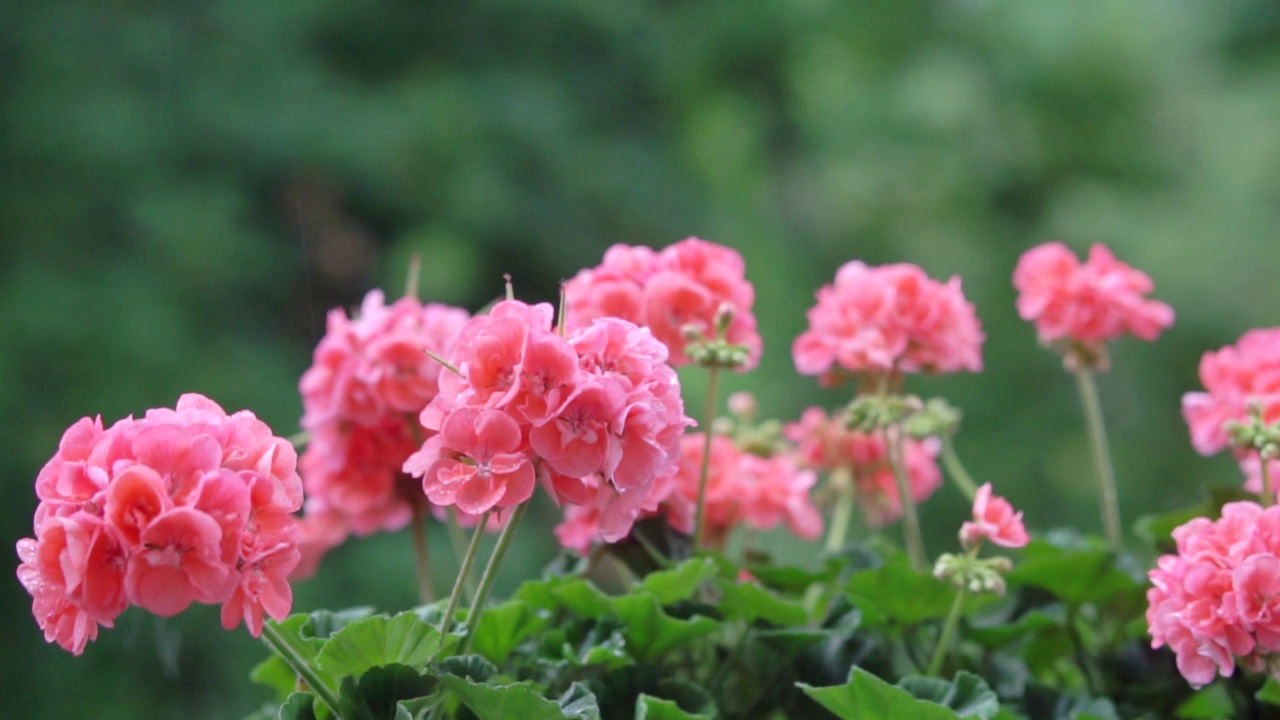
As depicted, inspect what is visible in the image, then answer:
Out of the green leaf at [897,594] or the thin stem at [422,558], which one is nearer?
the green leaf at [897,594]

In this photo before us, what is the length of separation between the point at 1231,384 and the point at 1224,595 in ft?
0.68

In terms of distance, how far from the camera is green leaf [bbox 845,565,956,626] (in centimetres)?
64

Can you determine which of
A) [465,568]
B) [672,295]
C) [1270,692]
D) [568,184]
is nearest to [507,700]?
[465,568]

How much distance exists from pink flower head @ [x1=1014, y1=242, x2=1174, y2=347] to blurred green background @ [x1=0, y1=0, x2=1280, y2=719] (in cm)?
164

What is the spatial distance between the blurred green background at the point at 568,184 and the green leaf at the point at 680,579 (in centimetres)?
158

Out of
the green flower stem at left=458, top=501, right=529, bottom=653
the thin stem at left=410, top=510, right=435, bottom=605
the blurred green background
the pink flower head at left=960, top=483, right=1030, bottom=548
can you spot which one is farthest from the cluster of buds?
the blurred green background

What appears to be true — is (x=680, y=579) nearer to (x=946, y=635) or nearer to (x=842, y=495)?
(x=946, y=635)

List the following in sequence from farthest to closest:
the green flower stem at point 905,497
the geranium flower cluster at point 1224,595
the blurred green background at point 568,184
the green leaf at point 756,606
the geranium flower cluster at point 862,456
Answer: the blurred green background at point 568,184 → the geranium flower cluster at point 862,456 → the green flower stem at point 905,497 → the green leaf at point 756,606 → the geranium flower cluster at point 1224,595

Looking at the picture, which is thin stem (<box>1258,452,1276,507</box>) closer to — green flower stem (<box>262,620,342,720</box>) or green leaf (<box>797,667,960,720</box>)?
green leaf (<box>797,667,960,720</box>)

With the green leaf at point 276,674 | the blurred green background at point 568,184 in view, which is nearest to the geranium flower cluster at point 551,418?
the green leaf at point 276,674

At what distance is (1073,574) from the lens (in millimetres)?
698

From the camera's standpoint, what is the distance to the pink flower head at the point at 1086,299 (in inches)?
29.3

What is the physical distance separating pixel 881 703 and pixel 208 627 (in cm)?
197

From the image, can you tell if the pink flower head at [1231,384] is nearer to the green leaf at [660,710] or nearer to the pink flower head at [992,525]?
the pink flower head at [992,525]
